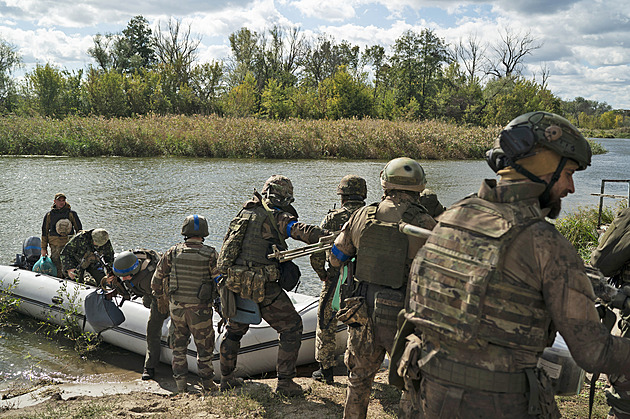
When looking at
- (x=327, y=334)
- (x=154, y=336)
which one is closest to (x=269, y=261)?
(x=327, y=334)

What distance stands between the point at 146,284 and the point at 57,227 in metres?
3.43

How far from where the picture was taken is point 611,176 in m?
23.3

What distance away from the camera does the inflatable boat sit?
5.95 m

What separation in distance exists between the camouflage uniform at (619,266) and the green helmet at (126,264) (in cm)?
436

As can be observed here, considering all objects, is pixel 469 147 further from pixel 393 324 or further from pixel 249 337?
pixel 393 324

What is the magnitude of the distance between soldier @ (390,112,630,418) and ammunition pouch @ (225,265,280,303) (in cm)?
255

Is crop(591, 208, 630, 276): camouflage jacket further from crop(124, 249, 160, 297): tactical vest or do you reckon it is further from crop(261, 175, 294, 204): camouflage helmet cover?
crop(124, 249, 160, 297): tactical vest

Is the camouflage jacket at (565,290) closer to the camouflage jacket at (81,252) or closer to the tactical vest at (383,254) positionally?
the tactical vest at (383,254)

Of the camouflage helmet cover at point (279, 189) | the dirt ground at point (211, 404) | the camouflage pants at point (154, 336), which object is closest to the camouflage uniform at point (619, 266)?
the dirt ground at point (211, 404)

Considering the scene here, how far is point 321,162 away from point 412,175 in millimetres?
20408

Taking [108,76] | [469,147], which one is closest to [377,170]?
[469,147]

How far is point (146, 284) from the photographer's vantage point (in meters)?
5.91

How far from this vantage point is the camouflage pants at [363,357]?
339 centimetres

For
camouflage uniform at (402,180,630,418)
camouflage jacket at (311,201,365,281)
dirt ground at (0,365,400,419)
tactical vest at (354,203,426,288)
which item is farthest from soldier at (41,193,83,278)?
camouflage uniform at (402,180,630,418)
